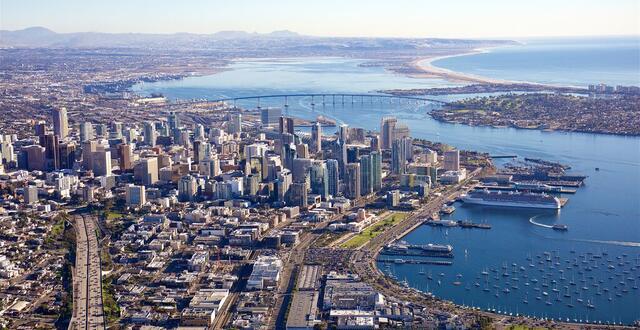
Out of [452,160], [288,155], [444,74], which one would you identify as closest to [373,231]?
[288,155]

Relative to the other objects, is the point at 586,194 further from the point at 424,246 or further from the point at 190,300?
the point at 190,300

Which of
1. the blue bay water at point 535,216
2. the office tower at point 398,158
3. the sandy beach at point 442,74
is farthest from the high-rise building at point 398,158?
the sandy beach at point 442,74

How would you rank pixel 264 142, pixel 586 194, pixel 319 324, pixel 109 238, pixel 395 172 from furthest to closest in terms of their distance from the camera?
pixel 264 142 → pixel 395 172 → pixel 586 194 → pixel 109 238 → pixel 319 324

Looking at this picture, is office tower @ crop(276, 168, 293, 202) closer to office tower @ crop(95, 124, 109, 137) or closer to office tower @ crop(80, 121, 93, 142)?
office tower @ crop(80, 121, 93, 142)

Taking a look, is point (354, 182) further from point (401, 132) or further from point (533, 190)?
point (401, 132)

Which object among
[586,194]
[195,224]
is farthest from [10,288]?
[586,194]
